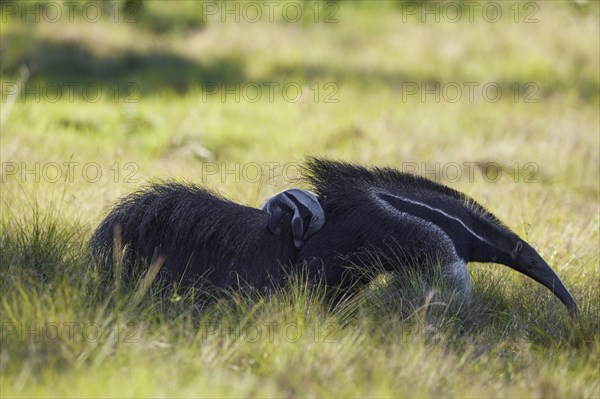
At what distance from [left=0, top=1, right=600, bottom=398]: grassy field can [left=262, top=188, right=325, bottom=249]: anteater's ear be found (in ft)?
1.01

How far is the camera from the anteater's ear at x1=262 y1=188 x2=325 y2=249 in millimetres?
4727

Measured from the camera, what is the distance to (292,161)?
9.73 metres

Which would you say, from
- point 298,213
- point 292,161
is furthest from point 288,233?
point 292,161

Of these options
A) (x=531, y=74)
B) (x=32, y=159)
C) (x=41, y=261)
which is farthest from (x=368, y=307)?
(x=531, y=74)

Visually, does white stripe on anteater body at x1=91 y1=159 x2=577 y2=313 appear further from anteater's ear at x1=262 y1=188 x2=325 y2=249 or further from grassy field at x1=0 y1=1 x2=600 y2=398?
grassy field at x1=0 y1=1 x2=600 y2=398

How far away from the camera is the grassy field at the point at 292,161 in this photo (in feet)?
12.5

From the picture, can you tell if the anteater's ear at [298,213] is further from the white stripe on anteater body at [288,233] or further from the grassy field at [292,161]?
the grassy field at [292,161]

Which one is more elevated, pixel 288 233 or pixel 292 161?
pixel 288 233

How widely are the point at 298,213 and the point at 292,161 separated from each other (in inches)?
199

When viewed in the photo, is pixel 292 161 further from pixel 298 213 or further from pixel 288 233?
pixel 298 213

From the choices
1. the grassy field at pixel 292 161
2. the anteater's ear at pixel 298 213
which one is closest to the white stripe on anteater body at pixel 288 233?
the anteater's ear at pixel 298 213

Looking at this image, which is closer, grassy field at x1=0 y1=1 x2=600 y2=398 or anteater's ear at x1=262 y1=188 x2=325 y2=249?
grassy field at x1=0 y1=1 x2=600 y2=398

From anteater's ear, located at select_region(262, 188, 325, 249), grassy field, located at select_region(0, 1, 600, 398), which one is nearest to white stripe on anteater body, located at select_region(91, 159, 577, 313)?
anteater's ear, located at select_region(262, 188, 325, 249)

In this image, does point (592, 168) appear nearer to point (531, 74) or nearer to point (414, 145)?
point (414, 145)
